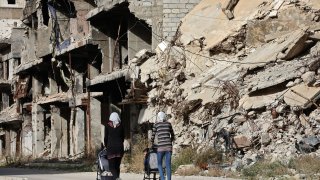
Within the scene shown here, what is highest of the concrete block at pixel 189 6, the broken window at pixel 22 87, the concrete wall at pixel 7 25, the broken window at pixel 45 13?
the concrete wall at pixel 7 25

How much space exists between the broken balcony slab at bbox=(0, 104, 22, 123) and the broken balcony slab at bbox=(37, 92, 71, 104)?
6.20 m

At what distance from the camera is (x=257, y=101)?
2052cm

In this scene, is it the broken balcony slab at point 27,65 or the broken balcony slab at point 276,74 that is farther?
the broken balcony slab at point 27,65

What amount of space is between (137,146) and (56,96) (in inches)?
629

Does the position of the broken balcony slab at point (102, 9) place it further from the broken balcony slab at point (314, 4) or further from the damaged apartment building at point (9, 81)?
the damaged apartment building at point (9, 81)

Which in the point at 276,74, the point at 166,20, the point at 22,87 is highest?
the point at 166,20

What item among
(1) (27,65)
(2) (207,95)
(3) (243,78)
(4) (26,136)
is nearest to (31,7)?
(1) (27,65)

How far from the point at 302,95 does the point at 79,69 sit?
2077cm

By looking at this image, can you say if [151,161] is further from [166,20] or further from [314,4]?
[166,20]

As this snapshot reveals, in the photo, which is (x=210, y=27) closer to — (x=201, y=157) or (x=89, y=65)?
(x=201, y=157)

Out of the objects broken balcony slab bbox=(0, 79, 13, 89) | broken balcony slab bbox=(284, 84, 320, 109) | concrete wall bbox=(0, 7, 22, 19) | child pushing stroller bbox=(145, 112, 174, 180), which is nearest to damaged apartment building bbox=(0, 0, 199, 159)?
broken balcony slab bbox=(0, 79, 13, 89)

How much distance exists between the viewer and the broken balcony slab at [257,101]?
20.1 meters

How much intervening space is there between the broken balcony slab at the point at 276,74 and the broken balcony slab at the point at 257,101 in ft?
0.90

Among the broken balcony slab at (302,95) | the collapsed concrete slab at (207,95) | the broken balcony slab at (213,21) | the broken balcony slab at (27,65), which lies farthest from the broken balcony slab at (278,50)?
the broken balcony slab at (27,65)
